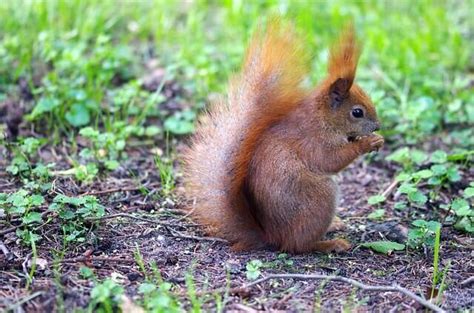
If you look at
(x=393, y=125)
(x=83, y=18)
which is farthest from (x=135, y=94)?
(x=393, y=125)

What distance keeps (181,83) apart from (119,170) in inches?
43.4

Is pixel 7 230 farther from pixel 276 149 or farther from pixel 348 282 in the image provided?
pixel 348 282

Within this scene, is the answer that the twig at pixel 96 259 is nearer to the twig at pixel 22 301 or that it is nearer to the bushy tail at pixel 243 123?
the twig at pixel 22 301

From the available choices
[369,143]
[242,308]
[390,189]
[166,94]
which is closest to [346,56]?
[369,143]

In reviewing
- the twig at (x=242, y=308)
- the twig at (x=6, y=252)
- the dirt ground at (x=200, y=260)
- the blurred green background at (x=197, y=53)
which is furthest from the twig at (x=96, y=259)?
the blurred green background at (x=197, y=53)

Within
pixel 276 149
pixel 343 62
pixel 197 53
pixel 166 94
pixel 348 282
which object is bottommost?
pixel 348 282

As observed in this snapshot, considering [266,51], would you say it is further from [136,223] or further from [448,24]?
[448,24]

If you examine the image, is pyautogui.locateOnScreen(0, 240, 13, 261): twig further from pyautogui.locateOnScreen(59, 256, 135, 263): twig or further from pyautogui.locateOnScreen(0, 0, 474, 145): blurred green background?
pyautogui.locateOnScreen(0, 0, 474, 145): blurred green background

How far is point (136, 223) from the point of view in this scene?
130 inches

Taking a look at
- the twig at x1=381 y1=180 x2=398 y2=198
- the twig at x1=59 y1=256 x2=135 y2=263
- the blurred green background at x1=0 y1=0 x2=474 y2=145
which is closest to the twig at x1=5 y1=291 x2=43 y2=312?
the twig at x1=59 y1=256 x2=135 y2=263

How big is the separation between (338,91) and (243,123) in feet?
1.40

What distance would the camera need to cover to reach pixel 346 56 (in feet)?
10.4

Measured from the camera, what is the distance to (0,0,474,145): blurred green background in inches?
173

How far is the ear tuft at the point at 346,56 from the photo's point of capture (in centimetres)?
313
